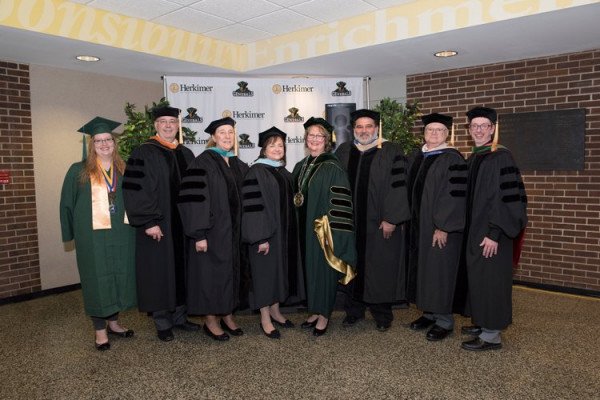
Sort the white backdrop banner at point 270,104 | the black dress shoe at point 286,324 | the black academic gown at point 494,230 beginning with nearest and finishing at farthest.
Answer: the black academic gown at point 494,230 < the black dress shoe at point 286,324 < the white backdrop banner at point 270,104

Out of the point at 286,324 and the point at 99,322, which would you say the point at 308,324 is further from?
the point at 99,322

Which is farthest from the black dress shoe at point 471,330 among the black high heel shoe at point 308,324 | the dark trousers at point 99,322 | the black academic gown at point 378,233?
the dark trousers at point 99,322

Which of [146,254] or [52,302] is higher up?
[146,254]

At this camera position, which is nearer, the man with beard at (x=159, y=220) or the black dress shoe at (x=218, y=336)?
the man with beard at (x=159, y=220)

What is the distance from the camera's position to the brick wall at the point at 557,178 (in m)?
4.71

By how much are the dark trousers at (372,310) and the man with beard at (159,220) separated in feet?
4.62

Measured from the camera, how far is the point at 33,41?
4000 mm

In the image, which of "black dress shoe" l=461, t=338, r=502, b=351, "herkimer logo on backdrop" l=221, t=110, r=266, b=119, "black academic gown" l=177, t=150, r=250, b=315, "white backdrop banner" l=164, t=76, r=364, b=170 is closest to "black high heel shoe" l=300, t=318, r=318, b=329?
"black academic gown" l=177, t=150, r=250, b=315

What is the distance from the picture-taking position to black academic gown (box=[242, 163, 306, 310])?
11.2ft

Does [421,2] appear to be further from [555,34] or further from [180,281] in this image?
[180,281]

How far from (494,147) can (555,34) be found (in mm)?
1676

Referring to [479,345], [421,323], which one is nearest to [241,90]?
[421,323]

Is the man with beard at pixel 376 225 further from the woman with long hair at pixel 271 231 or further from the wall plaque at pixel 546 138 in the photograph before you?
the wall plaque at pixel 546 138

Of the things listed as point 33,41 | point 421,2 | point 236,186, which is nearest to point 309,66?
point 421,2
